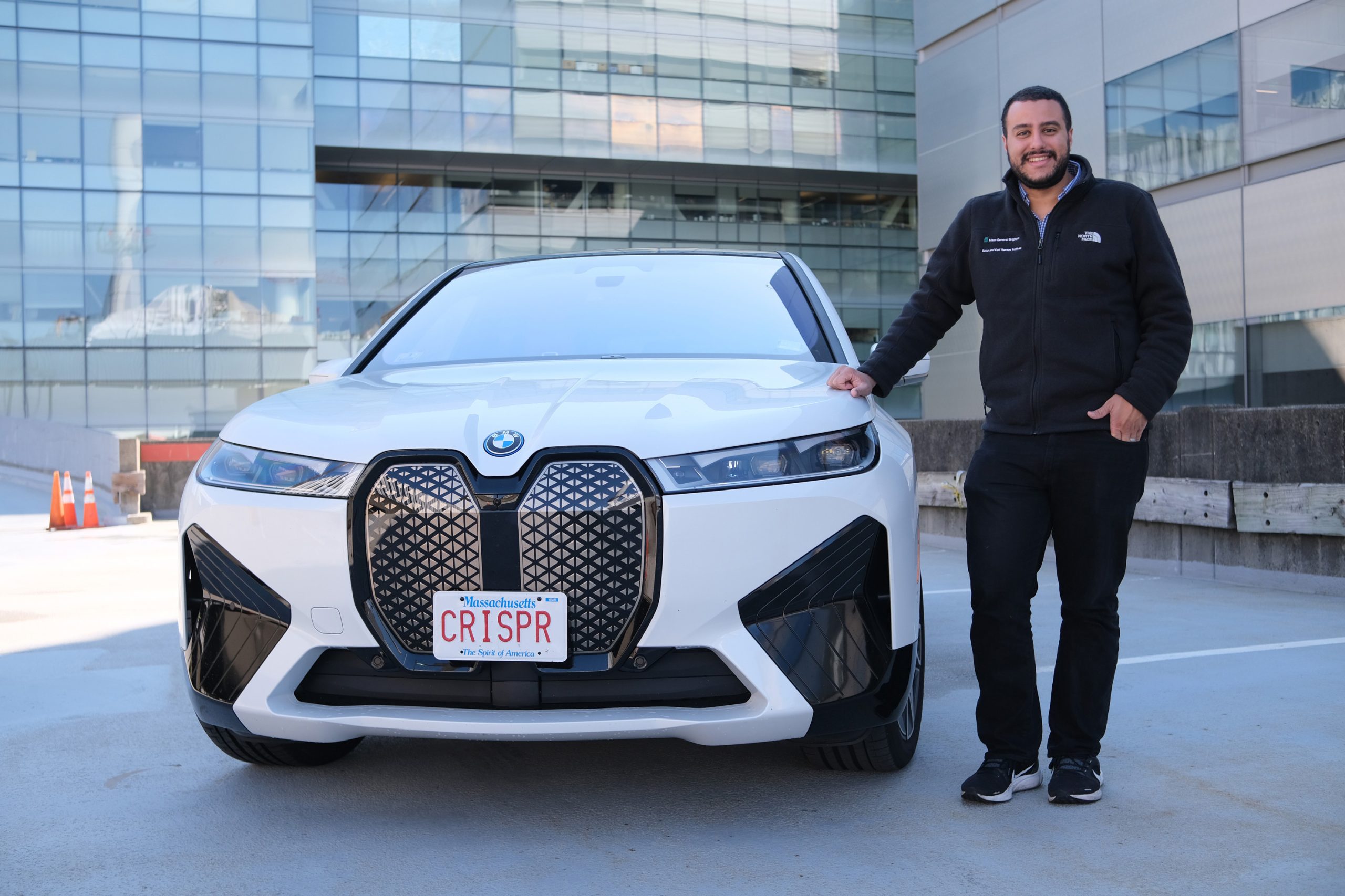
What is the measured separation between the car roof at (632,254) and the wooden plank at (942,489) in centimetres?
600

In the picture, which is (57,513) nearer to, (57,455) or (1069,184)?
(57,455)

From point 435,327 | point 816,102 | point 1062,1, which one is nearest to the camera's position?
point 435,327

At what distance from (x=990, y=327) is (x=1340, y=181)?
609 inches

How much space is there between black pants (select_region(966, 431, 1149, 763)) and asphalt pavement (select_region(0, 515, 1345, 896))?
0.67 feet

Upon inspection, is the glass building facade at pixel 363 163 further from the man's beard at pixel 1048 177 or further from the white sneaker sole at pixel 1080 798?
the white sneaker sole at pixel 1080 798

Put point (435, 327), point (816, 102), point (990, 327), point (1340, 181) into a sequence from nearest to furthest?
point (990, 327)
point (435, 327)
point (1340, 181)
point (816, 102)

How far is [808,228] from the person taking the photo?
1714 inches

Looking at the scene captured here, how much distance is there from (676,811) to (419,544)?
3.21 ft

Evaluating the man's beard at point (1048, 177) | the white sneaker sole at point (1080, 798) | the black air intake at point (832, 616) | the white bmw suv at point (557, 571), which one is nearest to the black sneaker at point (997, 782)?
the white sneaker sole at point (1080, 798)

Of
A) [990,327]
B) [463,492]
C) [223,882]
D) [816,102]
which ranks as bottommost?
[223,882]

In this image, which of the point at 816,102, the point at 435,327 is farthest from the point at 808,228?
the point at 435,327

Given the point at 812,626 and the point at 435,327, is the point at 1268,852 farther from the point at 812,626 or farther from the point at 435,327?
the point at 435,327

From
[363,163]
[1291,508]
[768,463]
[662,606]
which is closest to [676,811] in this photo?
[662,606]

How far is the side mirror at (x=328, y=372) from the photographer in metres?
3.95
